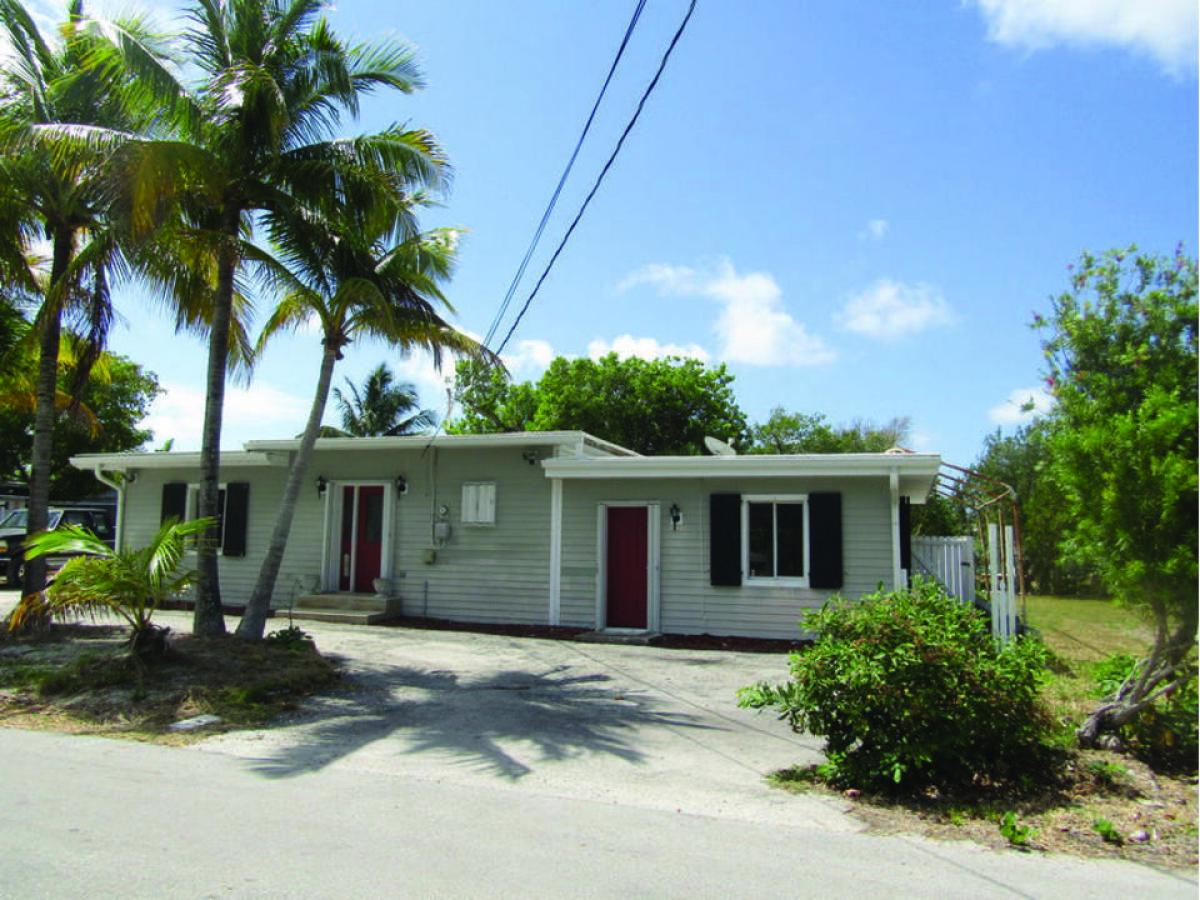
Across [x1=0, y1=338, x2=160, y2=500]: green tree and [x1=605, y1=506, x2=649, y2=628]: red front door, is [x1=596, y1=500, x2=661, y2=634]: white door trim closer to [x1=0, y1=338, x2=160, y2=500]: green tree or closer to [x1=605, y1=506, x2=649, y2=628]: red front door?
[x1=605, y1=506, x2=649, y2=628]: red front door

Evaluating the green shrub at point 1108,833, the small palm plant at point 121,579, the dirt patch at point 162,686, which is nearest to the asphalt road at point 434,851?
the green shrub at point 1108,833

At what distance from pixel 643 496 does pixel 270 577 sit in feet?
18.5

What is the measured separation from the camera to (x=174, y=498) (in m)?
16.6

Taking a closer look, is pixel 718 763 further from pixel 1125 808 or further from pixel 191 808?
pixel 191 808

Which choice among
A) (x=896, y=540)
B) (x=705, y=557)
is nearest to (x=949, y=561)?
(x=896, y=540)

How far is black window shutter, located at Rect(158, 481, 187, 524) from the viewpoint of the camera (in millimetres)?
16547

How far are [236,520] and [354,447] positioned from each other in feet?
9.50

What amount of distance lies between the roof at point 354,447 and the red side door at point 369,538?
0.92m

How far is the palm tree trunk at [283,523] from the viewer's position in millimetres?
10547

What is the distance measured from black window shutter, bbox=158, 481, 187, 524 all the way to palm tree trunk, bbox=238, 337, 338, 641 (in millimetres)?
6533

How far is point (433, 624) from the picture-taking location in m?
14.3

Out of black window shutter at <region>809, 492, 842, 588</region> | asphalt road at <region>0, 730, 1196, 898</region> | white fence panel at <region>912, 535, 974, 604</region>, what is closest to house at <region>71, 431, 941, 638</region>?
black window shutter at <region>809, 492, 842, 588</region>

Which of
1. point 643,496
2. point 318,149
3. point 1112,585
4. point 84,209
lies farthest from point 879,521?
point 84,209

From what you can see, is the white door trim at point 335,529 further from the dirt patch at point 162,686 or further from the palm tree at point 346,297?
the dirt patch at point 162,686
